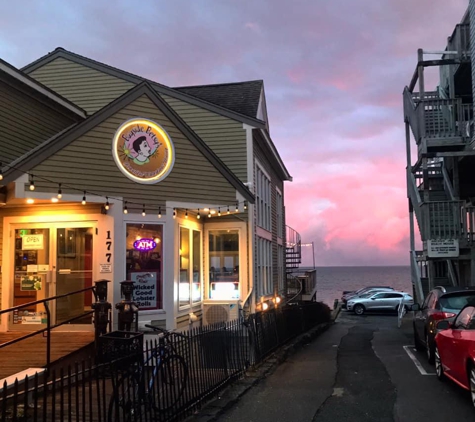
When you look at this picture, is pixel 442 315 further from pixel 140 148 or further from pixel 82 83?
pixel 82 83

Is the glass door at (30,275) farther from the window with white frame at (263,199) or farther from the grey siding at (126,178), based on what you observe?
the window with white frame at (263,199)

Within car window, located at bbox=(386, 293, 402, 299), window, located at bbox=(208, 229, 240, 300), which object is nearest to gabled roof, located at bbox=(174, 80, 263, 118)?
window, located at bbox=(208, 229, 240, 300)

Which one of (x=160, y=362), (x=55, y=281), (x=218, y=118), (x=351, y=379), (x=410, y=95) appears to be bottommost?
(x=351, y=379)

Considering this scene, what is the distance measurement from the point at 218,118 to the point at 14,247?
7376 millimetres

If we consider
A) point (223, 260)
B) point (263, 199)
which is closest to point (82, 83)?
point (223, 260)

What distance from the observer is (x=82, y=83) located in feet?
51.6

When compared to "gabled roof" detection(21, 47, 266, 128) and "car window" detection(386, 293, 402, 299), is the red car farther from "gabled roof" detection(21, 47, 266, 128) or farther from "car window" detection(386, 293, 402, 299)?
"car window" detection(386, 293, 402, 299)

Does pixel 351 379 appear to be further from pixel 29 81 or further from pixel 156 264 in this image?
pixel 29 81

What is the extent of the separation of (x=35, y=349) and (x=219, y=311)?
621cm

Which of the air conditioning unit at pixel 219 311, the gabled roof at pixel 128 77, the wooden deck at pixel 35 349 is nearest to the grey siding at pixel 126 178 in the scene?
the wooden deck at pixel 35 349

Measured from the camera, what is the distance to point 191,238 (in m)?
13.1

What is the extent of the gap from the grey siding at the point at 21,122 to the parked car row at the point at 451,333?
880cm

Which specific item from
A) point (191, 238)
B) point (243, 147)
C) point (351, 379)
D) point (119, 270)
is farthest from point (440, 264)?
point (119, 270)

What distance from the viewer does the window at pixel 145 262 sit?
1054 centimetres
